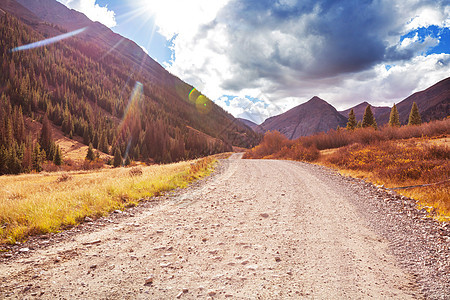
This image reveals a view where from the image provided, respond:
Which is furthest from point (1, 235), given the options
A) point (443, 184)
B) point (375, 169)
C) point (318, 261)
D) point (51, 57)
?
point (51, 57)

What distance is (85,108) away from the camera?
101 metres

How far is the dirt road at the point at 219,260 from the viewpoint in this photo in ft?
10.4

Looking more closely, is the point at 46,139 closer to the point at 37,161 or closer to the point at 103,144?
the point at 37,161

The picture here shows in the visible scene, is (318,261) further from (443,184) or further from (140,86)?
(140,86)

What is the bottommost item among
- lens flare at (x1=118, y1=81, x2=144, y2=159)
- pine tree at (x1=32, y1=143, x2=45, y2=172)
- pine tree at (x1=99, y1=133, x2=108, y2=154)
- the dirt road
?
the dirt road

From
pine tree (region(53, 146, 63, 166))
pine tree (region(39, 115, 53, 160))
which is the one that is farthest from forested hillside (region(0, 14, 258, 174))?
pine tree (region(53, 146, 63, 166))

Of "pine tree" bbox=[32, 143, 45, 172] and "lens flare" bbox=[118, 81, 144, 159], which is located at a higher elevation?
"lens flare" bbox=[118, 81, 144, 159]

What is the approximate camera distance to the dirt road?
3162mm

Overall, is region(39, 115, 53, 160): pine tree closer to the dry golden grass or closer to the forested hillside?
the forested hillside

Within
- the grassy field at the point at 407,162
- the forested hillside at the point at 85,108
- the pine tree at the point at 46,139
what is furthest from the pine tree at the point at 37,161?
the grassy field at the point at 407,162

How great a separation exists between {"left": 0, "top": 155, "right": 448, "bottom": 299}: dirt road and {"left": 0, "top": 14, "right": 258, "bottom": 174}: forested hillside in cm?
5609

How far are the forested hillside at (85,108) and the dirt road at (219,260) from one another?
2208 inches

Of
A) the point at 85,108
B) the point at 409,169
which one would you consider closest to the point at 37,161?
the point at 85,108

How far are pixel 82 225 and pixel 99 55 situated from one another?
22075cm
